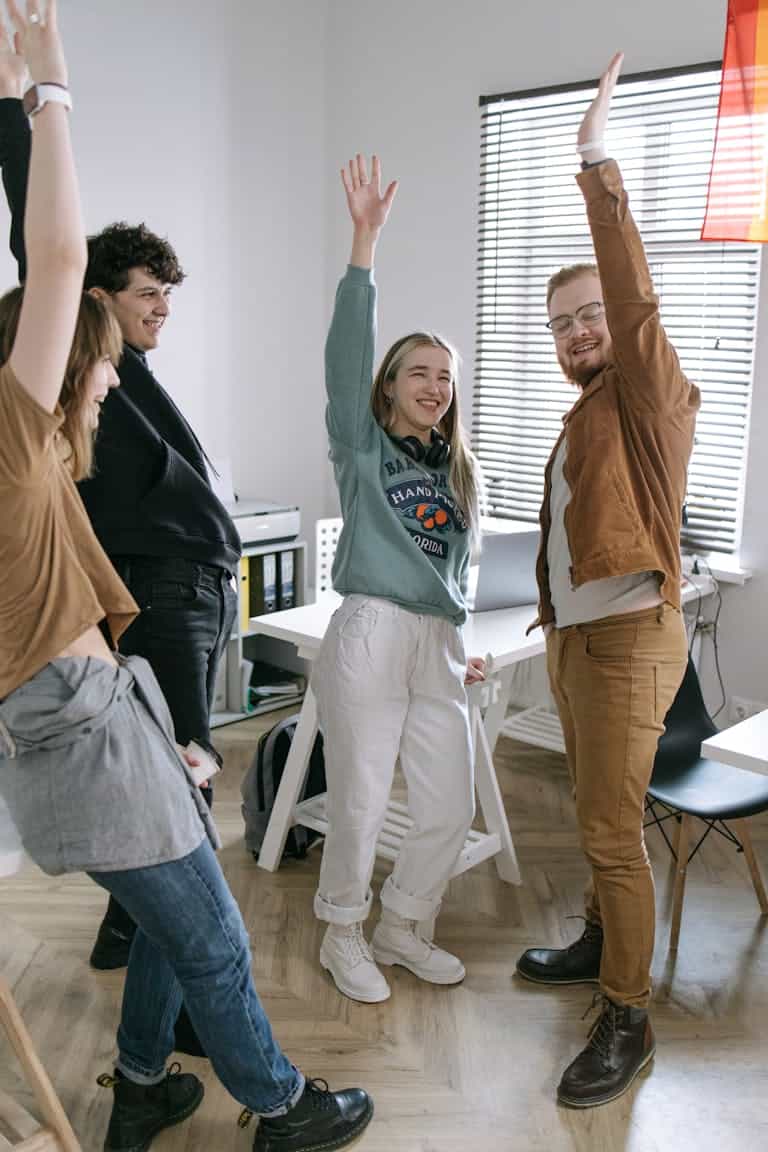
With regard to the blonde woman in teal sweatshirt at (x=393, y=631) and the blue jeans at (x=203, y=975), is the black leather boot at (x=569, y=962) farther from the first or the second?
the blue jeans at (x=203, y=975)

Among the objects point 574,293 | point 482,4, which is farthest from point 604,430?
point 482,4

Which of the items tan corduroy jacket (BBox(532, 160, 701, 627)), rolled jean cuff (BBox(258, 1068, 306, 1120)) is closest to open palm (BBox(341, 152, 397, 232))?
tan corduroy jacket (BBox(532, 160, 701, 627))

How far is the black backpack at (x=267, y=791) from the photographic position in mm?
3061

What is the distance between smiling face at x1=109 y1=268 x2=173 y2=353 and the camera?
1.97 meters

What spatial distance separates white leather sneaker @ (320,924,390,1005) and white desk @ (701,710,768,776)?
907mm

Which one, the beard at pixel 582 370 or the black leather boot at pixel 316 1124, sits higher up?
the beard at pixel 582 370

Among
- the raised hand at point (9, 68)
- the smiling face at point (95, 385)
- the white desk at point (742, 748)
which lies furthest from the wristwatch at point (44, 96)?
the white desk at point (742, 748)

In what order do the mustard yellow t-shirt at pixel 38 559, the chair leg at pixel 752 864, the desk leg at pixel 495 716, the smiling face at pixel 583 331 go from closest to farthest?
the mustard yellow t-shirt at pixel 38 559 → the smiling face at pixel 583 331 → the chair leg at pixel 752 864 → the desk leg at pixel 495 716

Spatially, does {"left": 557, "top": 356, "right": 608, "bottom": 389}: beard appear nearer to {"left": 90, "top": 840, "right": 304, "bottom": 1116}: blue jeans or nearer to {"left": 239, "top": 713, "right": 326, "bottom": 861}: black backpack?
{"left": 90, "top": 840, "right": 304, "bottom": 1116}: blue jeans

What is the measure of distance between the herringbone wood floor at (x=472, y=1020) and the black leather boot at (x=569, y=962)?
0.10ft

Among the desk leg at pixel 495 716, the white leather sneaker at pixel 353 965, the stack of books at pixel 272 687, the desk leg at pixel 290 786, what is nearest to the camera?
the white leather sneaker at pixel 353 965

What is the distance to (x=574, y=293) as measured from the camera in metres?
2.08

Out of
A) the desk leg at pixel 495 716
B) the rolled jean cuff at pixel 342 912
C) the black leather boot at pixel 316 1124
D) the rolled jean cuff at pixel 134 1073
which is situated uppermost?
the desk leg at pixel 495 716

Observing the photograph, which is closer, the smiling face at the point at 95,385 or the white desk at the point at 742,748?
the smiling face at the point at 95,385
